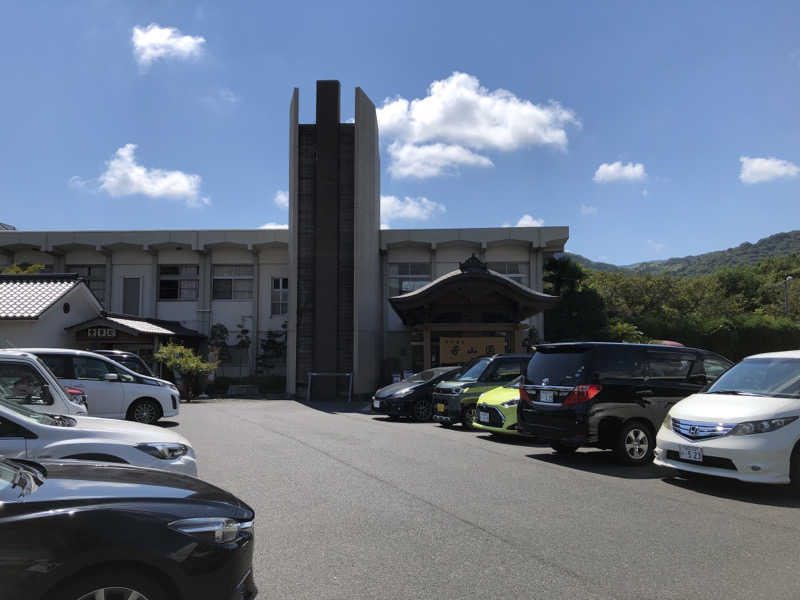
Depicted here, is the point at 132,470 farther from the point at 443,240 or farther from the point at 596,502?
the point at 443,240

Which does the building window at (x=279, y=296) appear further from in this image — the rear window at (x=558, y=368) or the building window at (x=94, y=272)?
the rear window at (x=558, y=368)

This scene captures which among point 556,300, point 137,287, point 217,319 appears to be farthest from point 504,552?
point 137,287

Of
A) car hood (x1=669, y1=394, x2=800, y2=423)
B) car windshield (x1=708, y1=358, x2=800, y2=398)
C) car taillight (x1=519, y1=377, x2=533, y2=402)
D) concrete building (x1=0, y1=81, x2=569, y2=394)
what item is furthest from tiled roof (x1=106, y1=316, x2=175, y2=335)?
car windshield (x1=708, y1=358, x2=800, y2=398)

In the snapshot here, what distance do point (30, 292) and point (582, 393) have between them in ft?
74.5

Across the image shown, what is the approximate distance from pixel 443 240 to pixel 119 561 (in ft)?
→ 100

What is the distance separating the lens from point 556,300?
80.5ft

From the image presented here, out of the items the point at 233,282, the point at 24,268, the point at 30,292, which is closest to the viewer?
the point at 30,292

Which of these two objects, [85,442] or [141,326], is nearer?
[85,442]

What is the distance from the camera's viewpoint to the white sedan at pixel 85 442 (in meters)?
5.67

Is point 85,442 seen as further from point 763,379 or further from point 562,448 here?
point 763,379

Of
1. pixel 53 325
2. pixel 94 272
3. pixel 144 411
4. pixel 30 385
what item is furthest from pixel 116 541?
pixel 94 272

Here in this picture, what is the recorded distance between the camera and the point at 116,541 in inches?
119

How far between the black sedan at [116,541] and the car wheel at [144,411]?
11607 millimetres

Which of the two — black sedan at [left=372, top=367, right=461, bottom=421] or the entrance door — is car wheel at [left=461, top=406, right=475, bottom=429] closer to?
black sedan at [left=372, top=367, right=461, bottom=421]
